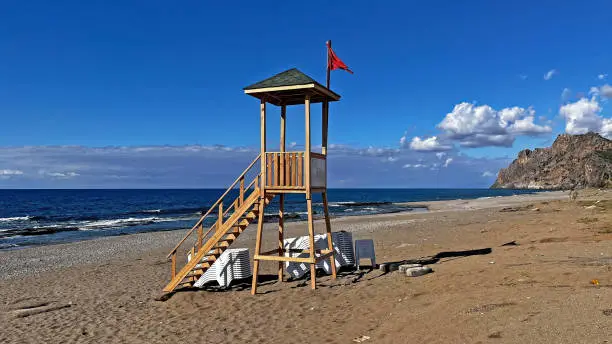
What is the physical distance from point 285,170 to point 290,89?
2.52m

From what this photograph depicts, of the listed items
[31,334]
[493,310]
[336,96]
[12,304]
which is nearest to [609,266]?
[493,310]

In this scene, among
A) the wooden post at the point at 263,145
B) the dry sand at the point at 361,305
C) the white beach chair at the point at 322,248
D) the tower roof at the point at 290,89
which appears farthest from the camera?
the white beach chair at the point at 322,248

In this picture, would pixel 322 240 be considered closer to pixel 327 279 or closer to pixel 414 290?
pixel 327 279

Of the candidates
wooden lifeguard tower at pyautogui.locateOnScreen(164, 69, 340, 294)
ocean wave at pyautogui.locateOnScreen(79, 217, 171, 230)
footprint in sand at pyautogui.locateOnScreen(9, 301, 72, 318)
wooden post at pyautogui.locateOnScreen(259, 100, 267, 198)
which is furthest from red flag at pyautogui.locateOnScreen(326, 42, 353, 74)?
ocean wave at pyautogui.locateOnScreen(79, 217, 171, 230)

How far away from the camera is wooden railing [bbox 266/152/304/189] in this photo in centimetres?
1327

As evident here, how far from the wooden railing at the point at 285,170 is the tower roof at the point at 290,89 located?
188 centimetres

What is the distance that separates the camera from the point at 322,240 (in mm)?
15141

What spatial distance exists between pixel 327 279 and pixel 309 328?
15.1ft

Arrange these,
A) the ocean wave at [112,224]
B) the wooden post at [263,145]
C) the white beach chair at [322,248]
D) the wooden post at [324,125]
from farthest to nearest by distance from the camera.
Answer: the ocean wave at [112,224], the white beach chair at [322,248], the wooden post at [324,125], the wooden post at [263,145]

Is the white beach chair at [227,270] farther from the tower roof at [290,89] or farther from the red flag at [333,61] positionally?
the red flag at [333,61]

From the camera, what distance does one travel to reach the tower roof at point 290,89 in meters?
12.6

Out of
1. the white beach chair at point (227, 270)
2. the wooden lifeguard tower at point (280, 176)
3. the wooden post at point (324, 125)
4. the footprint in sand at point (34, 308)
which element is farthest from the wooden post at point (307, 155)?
the footprint in sand at point (34, 308)

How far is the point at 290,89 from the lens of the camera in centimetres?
1263

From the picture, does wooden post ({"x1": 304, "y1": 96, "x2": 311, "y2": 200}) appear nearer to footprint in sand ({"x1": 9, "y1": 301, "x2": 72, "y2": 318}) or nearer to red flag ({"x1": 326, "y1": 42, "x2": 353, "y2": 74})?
red flag ({"x1": 326, "y1": 42, "x2": 353, "y2": 74})
